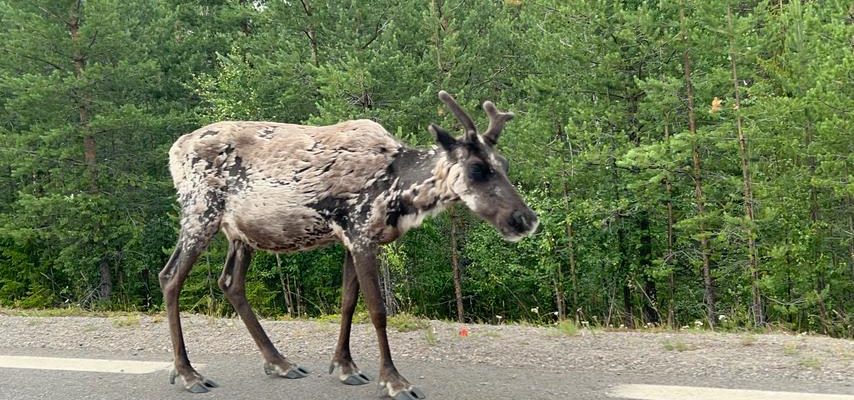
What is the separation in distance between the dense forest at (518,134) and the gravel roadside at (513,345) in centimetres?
477

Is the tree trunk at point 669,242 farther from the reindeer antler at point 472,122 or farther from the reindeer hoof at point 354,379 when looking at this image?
the reindeer hoof at point 354,379

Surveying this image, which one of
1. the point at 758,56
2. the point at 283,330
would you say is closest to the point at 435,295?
the point at 758,56

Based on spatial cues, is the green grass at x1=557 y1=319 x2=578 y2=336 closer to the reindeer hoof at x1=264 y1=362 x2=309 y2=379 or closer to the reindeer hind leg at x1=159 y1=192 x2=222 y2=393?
the reindeer hoof at x1=264 y1=362 x2=309 y2=379

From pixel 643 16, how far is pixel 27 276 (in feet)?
68.9

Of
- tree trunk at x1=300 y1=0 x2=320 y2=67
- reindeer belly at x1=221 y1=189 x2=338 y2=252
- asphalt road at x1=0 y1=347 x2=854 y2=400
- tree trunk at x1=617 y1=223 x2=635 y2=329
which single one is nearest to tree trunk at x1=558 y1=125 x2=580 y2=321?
tree trunk at x1=617 y1=223 x2=635 y2=329

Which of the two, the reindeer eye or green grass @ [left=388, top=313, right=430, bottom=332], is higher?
the reindeer eye

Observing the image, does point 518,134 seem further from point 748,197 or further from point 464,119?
point 464,119

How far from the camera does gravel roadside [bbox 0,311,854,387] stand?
4.30 m

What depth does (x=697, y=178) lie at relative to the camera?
13.8m

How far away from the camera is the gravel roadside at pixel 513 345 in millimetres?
4297

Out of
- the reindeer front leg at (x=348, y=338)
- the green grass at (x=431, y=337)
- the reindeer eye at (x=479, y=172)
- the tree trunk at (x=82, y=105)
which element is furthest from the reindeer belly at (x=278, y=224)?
the tree trunk at (x=82, y=105)

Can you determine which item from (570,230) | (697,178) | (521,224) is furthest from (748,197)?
(521,224)

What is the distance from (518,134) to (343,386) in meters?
11.2

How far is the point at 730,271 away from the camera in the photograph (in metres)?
13.7
